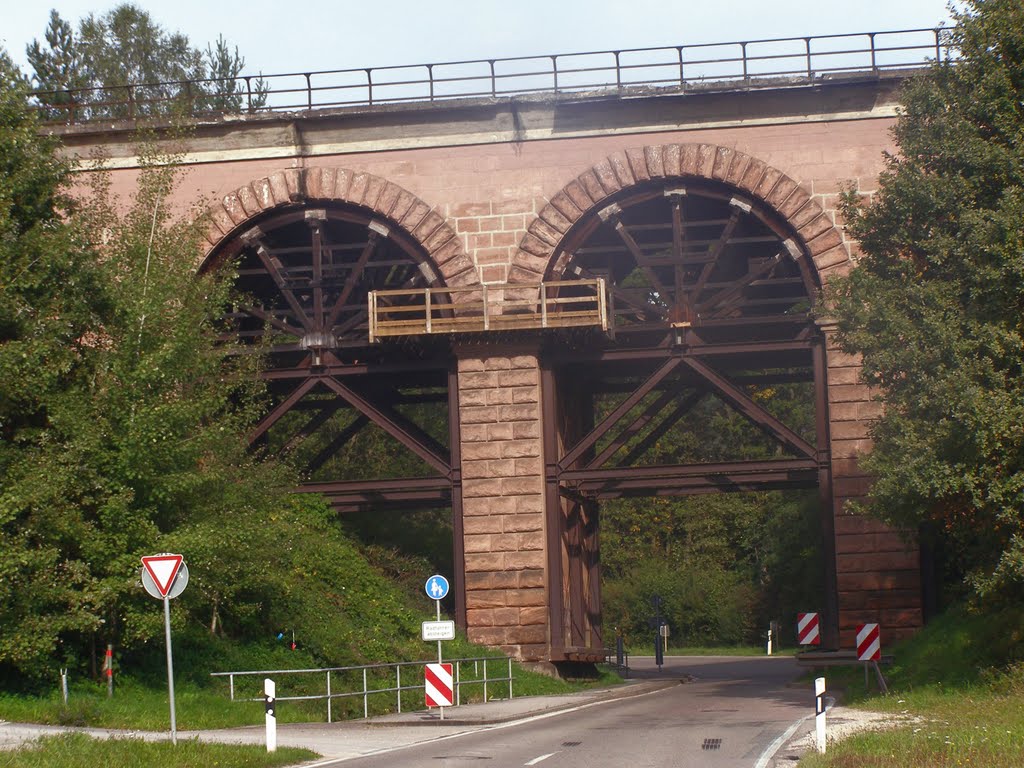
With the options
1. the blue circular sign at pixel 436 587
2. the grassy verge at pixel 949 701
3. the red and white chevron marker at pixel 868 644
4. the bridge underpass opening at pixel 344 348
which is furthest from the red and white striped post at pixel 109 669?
the red and white chevron marker at pixel 868 644

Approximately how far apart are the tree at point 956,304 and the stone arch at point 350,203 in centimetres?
1164

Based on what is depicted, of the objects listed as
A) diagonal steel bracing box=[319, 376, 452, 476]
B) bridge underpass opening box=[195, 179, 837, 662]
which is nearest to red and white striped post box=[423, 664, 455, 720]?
bridge underpass opening box=[195, 179, 837, 662]

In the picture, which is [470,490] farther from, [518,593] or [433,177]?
[433,177]

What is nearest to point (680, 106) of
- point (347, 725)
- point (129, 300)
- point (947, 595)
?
point (947, 595)

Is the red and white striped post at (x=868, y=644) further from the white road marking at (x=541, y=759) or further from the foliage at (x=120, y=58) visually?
the foliage at (x=120, y=58)

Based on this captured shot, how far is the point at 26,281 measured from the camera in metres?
24.8

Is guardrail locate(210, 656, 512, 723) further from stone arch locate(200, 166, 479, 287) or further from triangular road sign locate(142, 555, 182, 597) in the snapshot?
stone arch locate(200, 166, 479, 287)

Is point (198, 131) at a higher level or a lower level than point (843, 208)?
higher

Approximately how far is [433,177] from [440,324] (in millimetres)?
3813

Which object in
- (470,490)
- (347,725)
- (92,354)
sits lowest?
(347,725)

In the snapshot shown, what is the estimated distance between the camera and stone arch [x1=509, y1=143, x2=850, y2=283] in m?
35.2

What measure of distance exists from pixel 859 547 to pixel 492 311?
10368 mm

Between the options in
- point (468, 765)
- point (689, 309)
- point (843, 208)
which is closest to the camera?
point (468, 765)

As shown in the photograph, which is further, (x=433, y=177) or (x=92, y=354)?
(x=433, y=177)
